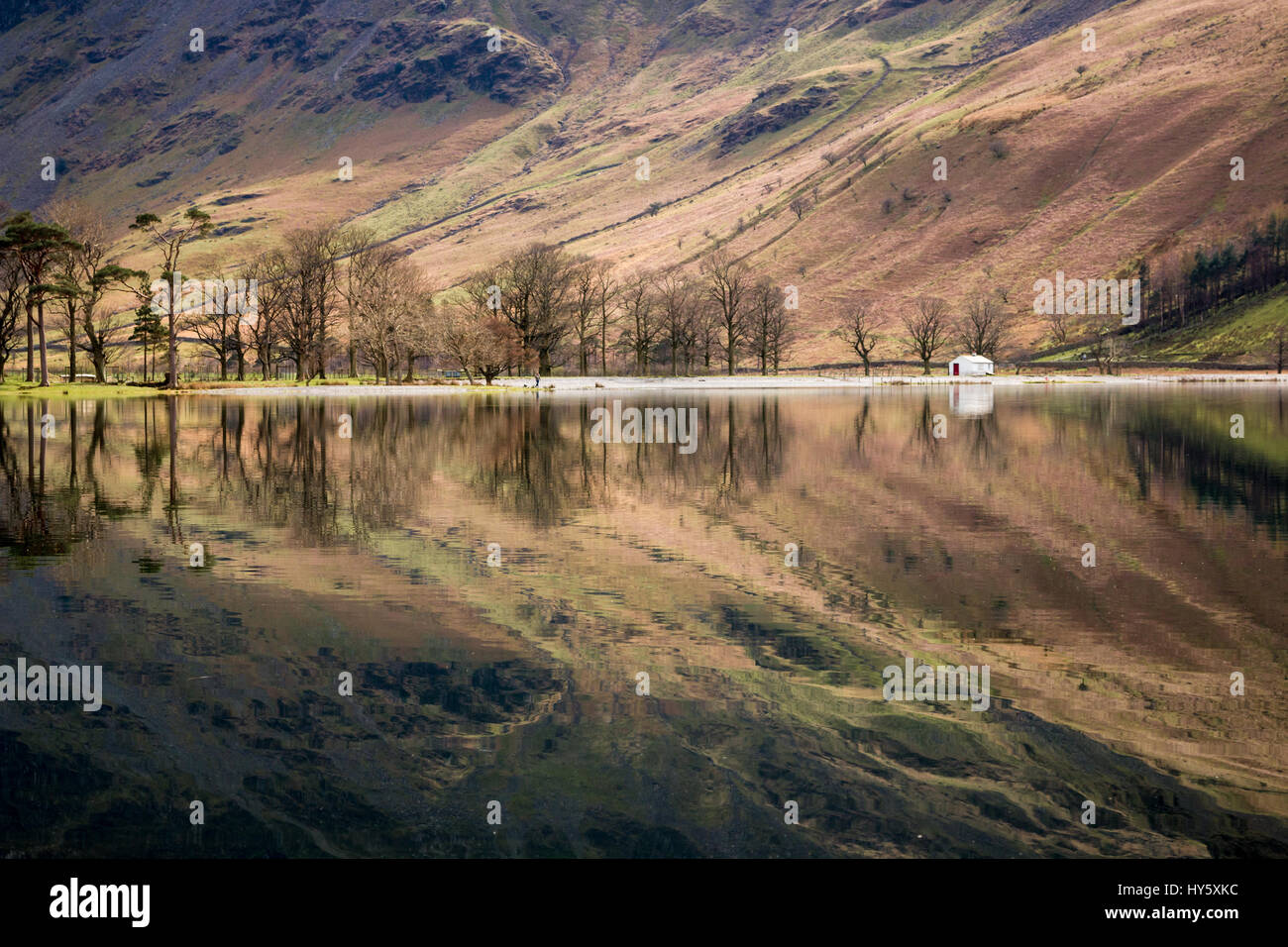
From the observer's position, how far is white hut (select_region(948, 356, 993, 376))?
543ft

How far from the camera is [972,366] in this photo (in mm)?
166125

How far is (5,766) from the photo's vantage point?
34.0 ft

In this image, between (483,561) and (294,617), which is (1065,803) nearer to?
(294,617)

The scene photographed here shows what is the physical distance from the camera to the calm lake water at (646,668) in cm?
927

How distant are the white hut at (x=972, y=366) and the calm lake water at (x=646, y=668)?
140m

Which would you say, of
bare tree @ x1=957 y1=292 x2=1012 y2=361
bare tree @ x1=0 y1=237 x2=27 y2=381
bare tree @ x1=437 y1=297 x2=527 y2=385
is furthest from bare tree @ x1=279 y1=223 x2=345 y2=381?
bare tree @ x1=957 y1=292 x2=1012 y2=361

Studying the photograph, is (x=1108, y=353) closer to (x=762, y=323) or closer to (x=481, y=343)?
(x=762, y=323)

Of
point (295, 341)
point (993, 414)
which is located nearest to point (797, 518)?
point (993, 414)

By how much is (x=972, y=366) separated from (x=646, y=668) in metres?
161

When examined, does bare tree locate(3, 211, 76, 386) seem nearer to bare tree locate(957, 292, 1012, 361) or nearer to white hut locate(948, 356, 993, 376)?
white hut locate(948, 356, 993, 376)

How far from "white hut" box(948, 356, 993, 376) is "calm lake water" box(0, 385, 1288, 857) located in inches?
5501

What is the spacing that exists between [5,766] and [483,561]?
1014 cm

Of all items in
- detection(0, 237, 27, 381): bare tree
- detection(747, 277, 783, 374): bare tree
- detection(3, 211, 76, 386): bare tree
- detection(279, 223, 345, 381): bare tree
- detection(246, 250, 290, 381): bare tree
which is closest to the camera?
detection(3, 211, 76, 386): bare tree

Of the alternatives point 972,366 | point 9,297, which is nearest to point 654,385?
point 972,366
